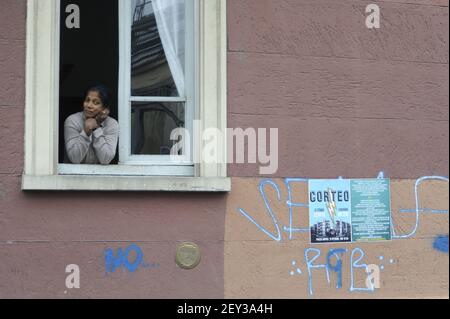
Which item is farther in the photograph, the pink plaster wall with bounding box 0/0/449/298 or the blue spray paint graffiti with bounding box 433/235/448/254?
the blue spray paint graffiti with bounding box 433/235/448/254

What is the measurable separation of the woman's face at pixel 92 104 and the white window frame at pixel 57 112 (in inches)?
9.7

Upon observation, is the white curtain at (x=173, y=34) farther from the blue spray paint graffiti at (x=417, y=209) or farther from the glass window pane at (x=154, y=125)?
the blue spray paint graffiti at (x=417, y=209)

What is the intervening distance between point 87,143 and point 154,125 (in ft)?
1.88

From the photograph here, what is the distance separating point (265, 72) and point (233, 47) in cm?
33

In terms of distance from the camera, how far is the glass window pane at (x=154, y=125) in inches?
272

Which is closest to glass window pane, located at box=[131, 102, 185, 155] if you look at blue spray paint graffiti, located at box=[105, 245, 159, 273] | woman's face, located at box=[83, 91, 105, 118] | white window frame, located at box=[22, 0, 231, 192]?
white window frame, located at box=[22, 0, 231, 192]

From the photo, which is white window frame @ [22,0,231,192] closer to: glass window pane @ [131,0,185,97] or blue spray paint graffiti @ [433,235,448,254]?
glass window pane @ [131,0,185,97]

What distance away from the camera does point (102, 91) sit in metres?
6.78

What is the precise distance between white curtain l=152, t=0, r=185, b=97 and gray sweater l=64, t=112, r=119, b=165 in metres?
0.70

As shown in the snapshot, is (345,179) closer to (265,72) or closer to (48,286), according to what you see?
(265,72)

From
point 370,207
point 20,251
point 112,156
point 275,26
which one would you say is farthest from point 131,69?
point 370,207

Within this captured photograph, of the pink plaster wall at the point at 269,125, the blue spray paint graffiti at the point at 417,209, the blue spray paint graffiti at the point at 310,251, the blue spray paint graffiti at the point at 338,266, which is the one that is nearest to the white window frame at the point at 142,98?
the pink plaster wall at the point at 269,125

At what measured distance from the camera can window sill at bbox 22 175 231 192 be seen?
6.38 m

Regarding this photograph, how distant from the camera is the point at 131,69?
6930 mm
